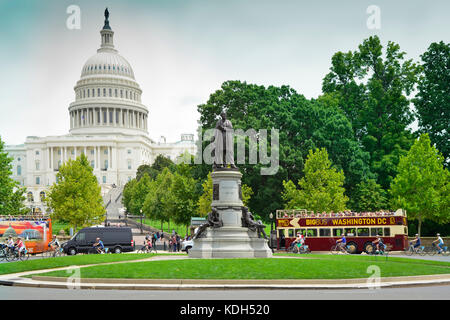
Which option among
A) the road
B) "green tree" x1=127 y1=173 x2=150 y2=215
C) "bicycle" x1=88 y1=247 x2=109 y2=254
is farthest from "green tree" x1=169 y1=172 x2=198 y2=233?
the road

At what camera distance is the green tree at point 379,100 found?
206 feet

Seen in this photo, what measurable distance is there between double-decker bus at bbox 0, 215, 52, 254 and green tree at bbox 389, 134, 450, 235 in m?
30.7

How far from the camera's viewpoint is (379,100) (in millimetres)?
65375

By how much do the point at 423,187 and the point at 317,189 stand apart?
9277mm

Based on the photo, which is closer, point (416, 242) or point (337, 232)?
point (416, 242)

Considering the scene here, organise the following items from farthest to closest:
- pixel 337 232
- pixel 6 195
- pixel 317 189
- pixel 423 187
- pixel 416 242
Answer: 1. pixel 6 195
2. pixel 317 189
3. pixel 423 187
4. pixel 337 232
5. pixel 416 242

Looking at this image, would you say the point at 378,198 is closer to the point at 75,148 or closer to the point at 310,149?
the point at 310,149

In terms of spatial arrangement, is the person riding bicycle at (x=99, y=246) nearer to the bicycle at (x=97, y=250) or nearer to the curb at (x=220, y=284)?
the bicycle at (x=97, y=250)

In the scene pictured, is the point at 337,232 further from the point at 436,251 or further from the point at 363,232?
the point at 436,251

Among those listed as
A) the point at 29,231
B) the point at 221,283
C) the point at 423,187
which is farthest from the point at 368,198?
the point at 221,283

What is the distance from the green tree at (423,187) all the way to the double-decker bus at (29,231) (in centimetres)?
3074

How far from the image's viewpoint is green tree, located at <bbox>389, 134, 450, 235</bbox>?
50291 millimetres

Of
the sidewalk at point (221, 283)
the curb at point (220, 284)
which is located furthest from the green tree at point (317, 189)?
the curb at point (220, 284)
